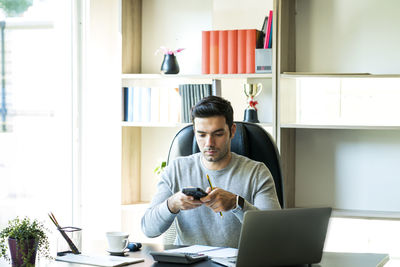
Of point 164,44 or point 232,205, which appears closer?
point 232,205

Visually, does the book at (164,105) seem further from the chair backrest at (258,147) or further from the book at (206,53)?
the chair backrest at (258,147)

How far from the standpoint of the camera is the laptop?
1692 millimetres

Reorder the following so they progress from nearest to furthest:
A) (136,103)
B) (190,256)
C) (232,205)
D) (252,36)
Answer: (190,256) → (232,205) → (252,36) → (136,103)

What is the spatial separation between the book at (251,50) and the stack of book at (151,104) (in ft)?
1.73

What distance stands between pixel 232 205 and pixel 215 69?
180 cm

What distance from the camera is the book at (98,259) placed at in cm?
185

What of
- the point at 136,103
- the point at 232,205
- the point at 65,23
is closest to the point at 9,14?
the point at 65,23

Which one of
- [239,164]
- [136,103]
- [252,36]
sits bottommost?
[239,164]

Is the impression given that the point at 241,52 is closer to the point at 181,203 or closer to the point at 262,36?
the point at 262,36

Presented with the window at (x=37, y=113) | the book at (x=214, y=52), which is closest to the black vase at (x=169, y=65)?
the book at (x=214, y=52)

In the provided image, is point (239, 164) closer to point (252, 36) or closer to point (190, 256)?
point (190, 256)

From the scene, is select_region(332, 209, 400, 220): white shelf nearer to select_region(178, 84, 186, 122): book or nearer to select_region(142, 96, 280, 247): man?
select_region(178, 84, 186, 122): book

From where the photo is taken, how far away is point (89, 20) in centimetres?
395

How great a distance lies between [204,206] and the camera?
7.92ft
